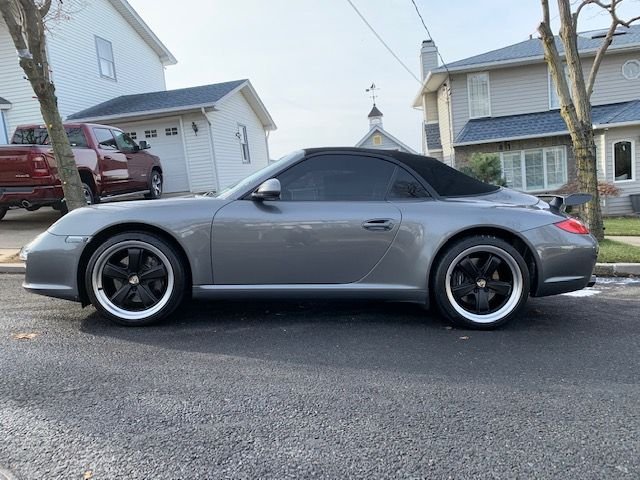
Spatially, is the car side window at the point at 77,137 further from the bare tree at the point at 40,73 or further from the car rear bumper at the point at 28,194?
the bare tree at the point at 40,73

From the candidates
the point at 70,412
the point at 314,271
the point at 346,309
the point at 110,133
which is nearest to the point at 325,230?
the point at 314,271

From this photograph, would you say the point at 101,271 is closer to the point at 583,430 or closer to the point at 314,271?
the point at 314,271

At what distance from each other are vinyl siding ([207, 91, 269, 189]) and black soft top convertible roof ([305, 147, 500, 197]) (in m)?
10.5

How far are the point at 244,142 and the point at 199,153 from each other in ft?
12.5

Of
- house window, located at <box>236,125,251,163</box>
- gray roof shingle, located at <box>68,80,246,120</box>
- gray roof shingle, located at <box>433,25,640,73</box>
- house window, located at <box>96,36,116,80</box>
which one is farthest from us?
house window, located at <box>236,125,251,163</box>

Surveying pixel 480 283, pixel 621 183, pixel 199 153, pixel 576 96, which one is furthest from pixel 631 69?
pixel 480 283

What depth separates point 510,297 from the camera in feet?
12.5

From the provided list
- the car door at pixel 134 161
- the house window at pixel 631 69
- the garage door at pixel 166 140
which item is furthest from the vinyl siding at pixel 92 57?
the house window at pixel 631 69

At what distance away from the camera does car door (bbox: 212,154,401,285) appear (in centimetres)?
369

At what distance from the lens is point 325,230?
3.69 metres

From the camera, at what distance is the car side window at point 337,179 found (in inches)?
151

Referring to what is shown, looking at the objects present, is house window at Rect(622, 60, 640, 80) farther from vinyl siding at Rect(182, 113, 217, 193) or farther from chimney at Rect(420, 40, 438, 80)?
vinyl siding at Rect(182, 113, 217, 193)

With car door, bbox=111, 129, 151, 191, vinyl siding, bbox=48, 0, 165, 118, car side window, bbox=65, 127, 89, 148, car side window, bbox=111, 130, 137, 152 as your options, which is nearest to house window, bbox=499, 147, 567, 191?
car door, bbox=111, 129, 151, 191

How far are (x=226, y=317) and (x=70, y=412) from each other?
5.49 ft
